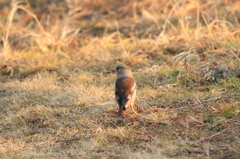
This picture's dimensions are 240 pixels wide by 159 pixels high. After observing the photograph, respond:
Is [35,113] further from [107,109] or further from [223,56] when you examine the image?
[223,56]

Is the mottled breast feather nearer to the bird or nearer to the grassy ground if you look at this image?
the bird

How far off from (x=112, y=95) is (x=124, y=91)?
42.2 inches

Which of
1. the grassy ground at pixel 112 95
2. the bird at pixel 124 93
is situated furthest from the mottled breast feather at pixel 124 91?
the grassy ground at pixel 112 95

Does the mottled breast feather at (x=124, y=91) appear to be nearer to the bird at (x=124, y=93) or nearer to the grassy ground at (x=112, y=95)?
the bird at (x=124, y=93)

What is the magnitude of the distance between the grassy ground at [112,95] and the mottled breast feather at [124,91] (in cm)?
29

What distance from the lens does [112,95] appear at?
233 inches

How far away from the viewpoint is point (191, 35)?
7996 mm

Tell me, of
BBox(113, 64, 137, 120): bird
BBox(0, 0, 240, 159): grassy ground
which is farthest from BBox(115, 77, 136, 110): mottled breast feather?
BBox(0, 0, 240, 159): grassy ground

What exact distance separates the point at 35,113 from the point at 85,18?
6.64m

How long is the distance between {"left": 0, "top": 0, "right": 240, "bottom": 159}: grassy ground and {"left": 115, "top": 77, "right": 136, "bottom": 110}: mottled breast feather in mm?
291

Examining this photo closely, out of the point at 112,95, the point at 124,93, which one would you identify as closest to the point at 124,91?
the point at 124,93

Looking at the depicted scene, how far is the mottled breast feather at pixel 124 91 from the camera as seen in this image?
481 centimetres

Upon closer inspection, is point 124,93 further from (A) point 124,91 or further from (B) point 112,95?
(B) point 112,95

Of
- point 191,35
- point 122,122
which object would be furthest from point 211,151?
point 191,35
